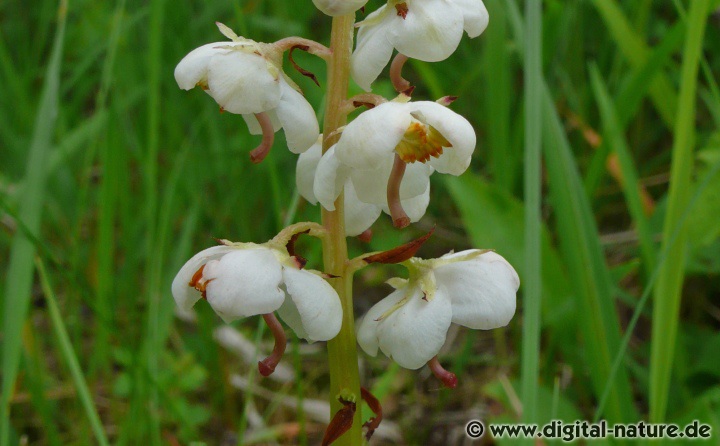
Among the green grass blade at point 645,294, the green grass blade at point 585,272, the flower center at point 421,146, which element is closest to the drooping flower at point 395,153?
the flower center at point 421,146

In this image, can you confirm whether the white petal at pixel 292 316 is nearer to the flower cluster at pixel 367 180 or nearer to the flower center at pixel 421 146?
the flower cluster at pixel 367 180

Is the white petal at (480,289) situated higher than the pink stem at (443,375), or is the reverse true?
the white petal at (480,289)

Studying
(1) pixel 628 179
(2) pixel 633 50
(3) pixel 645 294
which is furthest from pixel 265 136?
(2) pixel 633 50

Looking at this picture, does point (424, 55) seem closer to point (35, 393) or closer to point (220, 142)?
point (35, 393)

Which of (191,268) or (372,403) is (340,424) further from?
(191,268)

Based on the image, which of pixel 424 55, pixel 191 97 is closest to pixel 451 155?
pixel 424 55

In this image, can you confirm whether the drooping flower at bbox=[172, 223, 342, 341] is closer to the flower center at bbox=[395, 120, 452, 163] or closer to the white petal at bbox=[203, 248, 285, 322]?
the white petal at bbox=[203, 248, 285, 322]
